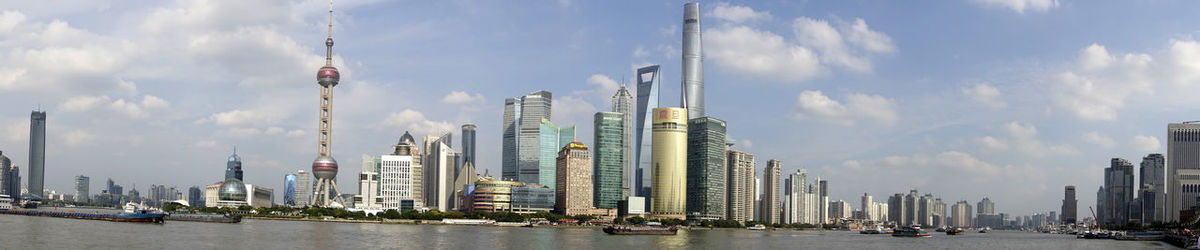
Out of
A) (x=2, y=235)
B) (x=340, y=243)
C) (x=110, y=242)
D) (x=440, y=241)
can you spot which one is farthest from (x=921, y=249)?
(x=2, y=235)

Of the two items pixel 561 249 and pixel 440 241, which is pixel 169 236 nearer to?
pixel 440 241

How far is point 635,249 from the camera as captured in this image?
142m

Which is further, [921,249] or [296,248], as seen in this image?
[921,249]

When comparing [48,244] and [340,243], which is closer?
[48,244]

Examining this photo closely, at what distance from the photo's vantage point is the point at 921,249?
17388 centimetres

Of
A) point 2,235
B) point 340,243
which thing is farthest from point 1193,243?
point 2,235

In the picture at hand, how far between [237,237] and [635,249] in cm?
6091

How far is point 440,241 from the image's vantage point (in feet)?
484

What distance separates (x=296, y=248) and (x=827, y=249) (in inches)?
3718

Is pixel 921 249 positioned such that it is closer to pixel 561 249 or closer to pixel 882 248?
pixel 882 248

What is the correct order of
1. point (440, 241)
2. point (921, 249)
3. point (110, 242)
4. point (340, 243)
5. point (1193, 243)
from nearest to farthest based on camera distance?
point (110, 242)
point (340, 243)
point (440, 241)
point (1193, 243)
point (921, 249)

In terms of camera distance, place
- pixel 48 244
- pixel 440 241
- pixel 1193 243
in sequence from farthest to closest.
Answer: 1. pixel 1193 243
2. pixel 440 241
3. pixel 48 244

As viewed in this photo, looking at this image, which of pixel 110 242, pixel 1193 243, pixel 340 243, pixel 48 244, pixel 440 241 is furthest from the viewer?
pixel 1193 243

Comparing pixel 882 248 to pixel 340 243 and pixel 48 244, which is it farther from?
pixel 48 244
